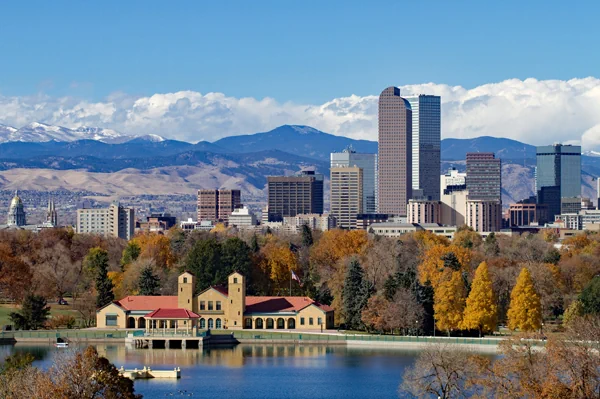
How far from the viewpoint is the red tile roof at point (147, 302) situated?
4567 inches

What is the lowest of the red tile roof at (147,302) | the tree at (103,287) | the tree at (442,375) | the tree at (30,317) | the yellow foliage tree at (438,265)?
the tree at (442,375)

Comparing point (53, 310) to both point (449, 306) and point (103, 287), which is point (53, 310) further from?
point (449, 306)

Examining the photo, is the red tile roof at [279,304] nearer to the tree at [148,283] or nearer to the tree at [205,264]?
the tree at [205,264]

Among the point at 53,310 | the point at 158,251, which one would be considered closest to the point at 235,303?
the point at 53,310

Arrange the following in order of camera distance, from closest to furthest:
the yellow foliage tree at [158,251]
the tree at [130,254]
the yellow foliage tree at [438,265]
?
the yellow foliage tree at [438,265]
the yellow foliage tree at [158,251]
the tree at [130,254]

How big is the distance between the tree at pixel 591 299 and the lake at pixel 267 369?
14.8 meters

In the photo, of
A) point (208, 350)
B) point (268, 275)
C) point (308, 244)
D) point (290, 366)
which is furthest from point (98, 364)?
point (308, 244)

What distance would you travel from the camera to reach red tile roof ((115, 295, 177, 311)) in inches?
4567

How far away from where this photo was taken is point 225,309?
116m

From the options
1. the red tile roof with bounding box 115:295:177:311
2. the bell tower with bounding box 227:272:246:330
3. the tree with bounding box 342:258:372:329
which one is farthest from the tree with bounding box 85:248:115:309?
the tree with bounding box 342:258:372:329

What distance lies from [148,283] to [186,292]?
829 cm

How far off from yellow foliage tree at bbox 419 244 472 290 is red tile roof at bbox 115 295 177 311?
19.5 meters

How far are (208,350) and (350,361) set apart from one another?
13329mm

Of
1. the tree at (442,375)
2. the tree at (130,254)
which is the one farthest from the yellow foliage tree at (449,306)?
the tree at (130,254)
